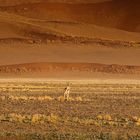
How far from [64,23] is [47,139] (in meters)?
66.2

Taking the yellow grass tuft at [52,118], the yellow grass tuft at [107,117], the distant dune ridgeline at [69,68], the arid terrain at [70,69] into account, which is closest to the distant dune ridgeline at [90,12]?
the arid terrain at [70,69]

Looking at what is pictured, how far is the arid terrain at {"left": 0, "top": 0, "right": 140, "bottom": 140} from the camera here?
60.9 ft

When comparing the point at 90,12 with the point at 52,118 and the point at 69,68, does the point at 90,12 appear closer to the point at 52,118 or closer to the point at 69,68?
the point at 69,68

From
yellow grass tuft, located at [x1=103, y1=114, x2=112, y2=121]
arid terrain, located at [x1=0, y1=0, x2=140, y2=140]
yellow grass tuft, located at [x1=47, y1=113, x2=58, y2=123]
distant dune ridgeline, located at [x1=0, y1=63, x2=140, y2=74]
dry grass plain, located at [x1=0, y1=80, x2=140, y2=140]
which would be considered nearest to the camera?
dry grass plain, located at [x1=0, y1=80, x2=140, y2=140]

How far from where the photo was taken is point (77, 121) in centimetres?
1938

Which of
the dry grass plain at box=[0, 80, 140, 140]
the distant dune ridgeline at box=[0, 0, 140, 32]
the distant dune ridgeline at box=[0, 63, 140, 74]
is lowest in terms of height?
the dry grass plain at box=[0, 80, 140, 140]

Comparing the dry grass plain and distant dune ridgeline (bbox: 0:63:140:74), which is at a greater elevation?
distant dune ridgeline (bbox: 0:63:140:74)

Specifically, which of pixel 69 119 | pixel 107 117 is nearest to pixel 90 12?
pixel 107 117

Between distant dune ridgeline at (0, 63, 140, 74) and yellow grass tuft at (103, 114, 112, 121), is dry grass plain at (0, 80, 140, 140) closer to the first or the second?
yellow grass tuft at (103, 114, 112, 121)

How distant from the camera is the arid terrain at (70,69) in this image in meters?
18.6

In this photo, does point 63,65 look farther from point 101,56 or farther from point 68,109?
point 68,109

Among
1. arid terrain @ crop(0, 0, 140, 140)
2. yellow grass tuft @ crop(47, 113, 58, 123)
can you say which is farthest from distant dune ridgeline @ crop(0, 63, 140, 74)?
yellow grass tuft @ crop(47, 113, 58, 123)

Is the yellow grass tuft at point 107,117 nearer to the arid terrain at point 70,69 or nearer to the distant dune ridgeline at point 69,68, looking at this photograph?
the arid terrain at point 70,69

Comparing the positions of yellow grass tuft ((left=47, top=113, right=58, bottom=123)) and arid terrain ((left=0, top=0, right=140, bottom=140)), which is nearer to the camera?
arid terrain ((left=0, top=0, right=140, bottom=140))
